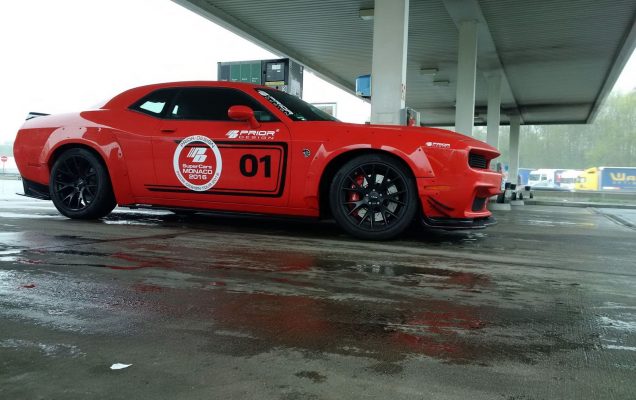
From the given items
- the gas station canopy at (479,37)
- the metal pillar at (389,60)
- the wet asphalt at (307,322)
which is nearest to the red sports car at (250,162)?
the wet asphalt at (307,322)

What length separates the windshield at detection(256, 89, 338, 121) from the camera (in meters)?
4.76

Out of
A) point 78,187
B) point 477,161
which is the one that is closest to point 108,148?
point 78,187

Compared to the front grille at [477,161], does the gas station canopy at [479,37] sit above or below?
above

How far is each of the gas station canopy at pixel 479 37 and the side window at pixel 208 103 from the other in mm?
8070

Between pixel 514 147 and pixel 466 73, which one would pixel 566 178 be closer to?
pixel 514 147

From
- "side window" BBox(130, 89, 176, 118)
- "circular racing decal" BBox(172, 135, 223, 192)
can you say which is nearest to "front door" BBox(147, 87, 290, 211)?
"circular racing decal" BBox(172, 135, 223, 192)

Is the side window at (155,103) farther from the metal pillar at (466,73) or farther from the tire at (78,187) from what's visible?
the metal pillar at (466,73)

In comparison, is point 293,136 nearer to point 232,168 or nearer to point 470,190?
point 232,168

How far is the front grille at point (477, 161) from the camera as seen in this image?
432cm

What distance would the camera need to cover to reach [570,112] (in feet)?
96.6

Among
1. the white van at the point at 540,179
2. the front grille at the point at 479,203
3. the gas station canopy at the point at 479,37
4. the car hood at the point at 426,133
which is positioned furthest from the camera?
the white van at the point at 540,179

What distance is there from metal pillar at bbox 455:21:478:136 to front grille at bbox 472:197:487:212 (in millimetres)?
9877

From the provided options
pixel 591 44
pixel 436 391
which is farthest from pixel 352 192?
pixel 591 44

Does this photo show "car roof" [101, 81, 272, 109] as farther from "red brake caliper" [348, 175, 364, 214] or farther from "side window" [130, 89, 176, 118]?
"red brake caliper" [348, 175, 364, 214]
